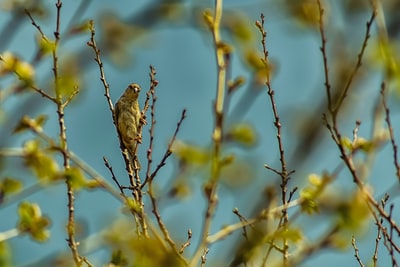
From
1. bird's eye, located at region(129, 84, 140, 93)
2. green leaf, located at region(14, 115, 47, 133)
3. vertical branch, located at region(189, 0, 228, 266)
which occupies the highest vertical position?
bird's eye, located at region(129, 84, 140, 93)

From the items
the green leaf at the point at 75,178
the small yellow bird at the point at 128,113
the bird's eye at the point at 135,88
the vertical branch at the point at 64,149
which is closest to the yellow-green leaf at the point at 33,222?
the vertical branch at the point at 64,149

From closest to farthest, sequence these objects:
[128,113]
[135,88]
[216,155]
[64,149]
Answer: [216,155], [64,149], [128,113], [135,88]

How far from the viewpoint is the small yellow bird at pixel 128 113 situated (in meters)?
8.78

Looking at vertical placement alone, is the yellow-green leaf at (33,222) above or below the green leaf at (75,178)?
above

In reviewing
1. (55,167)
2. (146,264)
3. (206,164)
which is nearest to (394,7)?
(206,164)

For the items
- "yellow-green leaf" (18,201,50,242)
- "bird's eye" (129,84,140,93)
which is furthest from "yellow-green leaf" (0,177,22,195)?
"bird's eye" (129,84,140,93)

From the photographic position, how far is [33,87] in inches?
125

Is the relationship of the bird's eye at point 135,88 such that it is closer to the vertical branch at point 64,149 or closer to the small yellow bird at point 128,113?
the small yellow bird at point 128,113

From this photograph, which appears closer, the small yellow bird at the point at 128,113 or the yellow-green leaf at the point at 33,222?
the yellow-green leaf at the point at 33,222

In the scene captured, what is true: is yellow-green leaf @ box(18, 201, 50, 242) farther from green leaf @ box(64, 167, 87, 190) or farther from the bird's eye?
the bird's eye

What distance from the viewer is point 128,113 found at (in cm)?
940

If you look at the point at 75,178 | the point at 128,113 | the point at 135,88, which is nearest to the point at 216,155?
the point at 75,178

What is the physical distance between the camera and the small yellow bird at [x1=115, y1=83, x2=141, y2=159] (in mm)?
8783

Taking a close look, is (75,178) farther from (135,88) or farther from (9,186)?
(135,88)
